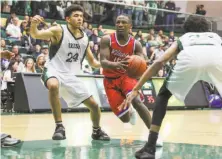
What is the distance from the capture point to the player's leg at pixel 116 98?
240 inches

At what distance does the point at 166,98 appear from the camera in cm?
473

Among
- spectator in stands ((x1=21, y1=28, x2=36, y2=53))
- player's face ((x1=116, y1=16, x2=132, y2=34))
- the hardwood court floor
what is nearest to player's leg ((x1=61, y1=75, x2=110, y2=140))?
the hardwood court floor

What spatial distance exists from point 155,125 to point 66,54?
2050 millimetres

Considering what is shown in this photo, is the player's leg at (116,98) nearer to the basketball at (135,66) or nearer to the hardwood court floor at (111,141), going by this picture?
the hardwood court floor at (111,141)

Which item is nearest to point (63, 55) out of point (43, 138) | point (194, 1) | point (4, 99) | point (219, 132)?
point (43, 138)

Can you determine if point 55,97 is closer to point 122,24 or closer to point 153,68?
point 122,24

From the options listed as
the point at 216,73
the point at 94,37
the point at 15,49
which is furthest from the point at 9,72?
the point at 216,73

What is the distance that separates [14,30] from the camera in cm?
1413

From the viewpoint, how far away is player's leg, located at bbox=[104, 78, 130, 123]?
609cm

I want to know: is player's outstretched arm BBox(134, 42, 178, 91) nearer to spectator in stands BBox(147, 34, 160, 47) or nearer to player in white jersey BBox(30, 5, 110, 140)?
player in white jersey BBox(30, 5, 110, 140)

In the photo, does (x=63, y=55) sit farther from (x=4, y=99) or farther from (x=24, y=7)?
(x=24, y=7)

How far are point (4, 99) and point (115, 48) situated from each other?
20.2ft

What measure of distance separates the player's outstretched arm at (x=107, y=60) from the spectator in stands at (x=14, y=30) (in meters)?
8.40

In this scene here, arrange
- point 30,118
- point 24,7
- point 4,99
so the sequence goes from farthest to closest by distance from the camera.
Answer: point 24,7, point 4,99, point 30,118
